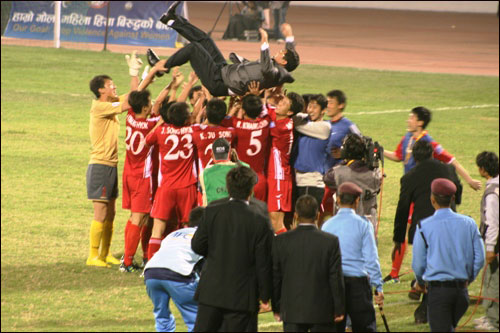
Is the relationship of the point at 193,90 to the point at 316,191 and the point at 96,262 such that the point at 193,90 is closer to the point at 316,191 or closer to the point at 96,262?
the point at 316,191

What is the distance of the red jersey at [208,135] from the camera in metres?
9.42

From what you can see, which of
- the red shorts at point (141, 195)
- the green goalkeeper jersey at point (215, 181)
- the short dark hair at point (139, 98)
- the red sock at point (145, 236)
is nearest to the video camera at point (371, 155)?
the green goalkeeper jersey at point (215, 181)

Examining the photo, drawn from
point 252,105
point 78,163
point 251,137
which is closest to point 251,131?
point 251,137

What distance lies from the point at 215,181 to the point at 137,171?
1976 millimetres

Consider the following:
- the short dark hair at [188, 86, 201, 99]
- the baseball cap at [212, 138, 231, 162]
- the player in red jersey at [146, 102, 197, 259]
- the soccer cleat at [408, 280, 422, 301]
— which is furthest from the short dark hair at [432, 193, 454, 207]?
the short dark hair at [188, 86, 201, 99]

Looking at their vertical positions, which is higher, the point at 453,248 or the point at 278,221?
the point at 278,221

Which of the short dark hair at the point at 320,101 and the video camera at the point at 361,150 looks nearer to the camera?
the video camera at the point at 361,150

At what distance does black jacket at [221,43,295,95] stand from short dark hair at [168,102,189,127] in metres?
0.68

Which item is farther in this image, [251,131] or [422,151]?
[251,131]

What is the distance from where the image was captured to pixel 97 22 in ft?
105

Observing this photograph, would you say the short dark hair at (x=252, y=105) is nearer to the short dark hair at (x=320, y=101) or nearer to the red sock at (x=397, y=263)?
the short dark hair at (x=320, y=101)

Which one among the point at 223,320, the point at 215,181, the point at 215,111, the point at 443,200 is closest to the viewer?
the point at 223,320

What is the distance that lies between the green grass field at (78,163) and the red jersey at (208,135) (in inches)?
64.2

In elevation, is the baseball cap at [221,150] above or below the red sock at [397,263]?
above
